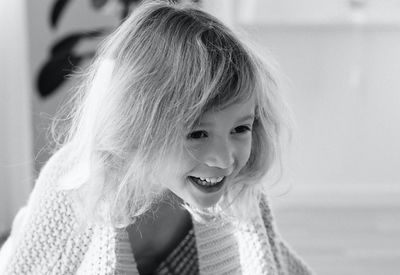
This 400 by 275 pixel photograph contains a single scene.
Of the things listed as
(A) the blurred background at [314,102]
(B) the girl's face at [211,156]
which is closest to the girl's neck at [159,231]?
(B) the girl's face at [211,156]

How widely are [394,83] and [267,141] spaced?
4.73ft

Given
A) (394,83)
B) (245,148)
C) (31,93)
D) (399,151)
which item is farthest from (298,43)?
(245,148)

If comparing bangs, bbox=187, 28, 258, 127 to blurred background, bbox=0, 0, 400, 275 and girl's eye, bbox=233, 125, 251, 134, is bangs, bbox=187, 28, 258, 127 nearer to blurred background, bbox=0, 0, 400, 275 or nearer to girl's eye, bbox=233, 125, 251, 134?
girl's eye, bbox=233, 125, 251, 134

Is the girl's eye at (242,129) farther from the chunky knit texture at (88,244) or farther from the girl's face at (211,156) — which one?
the chunky knit texture at (88,244)

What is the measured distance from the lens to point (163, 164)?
29.4 inches

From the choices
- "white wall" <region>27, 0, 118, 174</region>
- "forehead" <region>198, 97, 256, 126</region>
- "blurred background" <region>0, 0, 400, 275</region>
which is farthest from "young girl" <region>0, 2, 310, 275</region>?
"white wall" <region>27, 0, 118, 174</region>

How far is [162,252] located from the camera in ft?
3.16

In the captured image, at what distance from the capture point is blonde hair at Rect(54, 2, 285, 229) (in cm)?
70

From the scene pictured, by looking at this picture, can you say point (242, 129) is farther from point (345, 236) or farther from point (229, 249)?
point (345, 236)

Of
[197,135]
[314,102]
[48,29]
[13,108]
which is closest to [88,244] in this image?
[197,135]

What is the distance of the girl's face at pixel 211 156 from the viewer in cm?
72

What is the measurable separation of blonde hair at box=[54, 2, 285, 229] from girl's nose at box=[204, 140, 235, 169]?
36 mm

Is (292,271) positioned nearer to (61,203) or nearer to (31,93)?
(61,203)

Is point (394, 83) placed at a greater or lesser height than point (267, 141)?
greater
